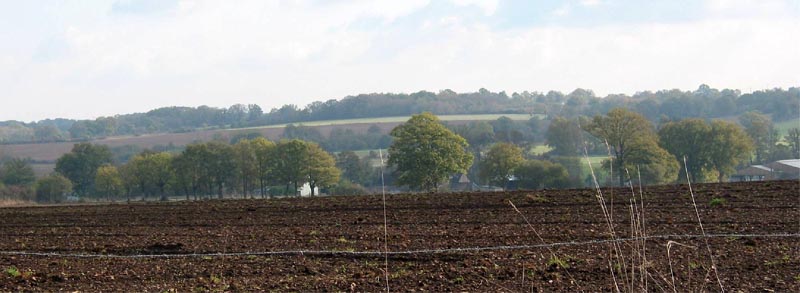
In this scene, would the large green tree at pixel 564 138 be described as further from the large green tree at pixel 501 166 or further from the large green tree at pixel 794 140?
the large green tree at pixel 794 140

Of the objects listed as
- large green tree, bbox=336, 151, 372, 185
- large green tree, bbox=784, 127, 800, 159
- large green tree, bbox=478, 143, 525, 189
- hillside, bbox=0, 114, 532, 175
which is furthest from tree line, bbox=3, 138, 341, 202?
A: large green tree, bbox=784, 127, 800, 159

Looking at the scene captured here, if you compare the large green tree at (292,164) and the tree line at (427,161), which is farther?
the large green tree at (292,164)

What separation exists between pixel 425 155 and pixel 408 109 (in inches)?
3024

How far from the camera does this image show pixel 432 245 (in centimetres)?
1544

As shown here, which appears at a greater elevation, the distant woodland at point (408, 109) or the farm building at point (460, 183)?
the distant woodland at point (408, 109)

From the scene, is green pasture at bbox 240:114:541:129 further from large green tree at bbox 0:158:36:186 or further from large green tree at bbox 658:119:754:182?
large green tree at bbox 658:119:754:182

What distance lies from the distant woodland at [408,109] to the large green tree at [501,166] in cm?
3329

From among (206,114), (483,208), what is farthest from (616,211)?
(206,114)

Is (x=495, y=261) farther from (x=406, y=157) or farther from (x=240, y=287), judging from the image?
(x=406, y=157)

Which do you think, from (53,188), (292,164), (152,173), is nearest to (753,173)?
(292,164)

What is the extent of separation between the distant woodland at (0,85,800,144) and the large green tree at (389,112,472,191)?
38.1m

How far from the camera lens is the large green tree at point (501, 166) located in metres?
62.0

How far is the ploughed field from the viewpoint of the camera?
11.4 m

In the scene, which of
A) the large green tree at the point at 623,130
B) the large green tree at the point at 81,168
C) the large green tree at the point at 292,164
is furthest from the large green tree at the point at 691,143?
the large green tree at the point at 81,168
